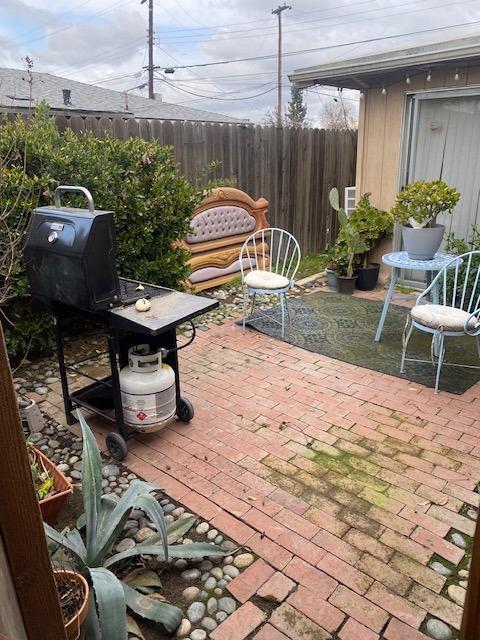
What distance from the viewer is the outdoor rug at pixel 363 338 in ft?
11.8

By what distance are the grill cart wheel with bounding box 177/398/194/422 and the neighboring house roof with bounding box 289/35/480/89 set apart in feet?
12.9

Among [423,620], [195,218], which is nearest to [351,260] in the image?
[195,218]

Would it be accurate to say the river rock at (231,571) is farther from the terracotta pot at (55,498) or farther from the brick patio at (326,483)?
the terracotta pot at (55,498)

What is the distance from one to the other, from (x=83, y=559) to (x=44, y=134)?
3.11 metres

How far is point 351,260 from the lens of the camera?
5.55 m

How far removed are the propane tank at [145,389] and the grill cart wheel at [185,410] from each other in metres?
0.23

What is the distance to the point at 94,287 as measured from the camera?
2.27m

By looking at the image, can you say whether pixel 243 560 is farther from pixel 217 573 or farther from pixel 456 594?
pixel 456 594

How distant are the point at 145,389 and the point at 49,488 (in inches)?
27.0

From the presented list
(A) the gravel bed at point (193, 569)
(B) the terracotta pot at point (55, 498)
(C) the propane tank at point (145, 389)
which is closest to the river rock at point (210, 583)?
(A) the gravel bed at point (193, 569)

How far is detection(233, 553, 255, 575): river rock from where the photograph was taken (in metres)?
1.93

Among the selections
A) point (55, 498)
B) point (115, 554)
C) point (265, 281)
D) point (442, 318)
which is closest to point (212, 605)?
point (115, 554)

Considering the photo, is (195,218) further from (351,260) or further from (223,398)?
(223,398)

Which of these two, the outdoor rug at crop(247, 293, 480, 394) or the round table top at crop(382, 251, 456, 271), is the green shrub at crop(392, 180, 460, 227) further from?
the outdoor rug at crop(247, 293, 480, 394)
